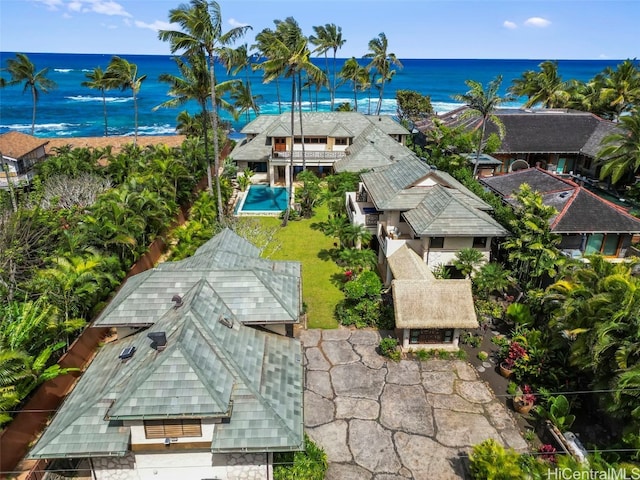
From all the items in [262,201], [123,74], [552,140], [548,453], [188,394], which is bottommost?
[548,453]

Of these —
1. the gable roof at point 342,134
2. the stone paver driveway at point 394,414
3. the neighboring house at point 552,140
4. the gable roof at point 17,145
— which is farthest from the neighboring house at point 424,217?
the gable roof at point 17,145

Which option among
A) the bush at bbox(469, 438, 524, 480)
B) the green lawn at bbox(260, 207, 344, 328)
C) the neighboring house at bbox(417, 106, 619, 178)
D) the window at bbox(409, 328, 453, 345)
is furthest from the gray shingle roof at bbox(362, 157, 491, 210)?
the bush at bbox(469, 438, 524, 480)

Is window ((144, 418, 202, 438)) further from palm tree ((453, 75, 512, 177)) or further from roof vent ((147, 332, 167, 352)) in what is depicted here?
palm tree ((453, 75, 512, 177))

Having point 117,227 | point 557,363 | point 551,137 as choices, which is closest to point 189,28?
point 117,227

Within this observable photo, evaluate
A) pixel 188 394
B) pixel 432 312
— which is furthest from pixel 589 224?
pixel 188 394

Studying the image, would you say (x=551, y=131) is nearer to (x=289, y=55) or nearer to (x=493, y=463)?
(x=289, y=55)
